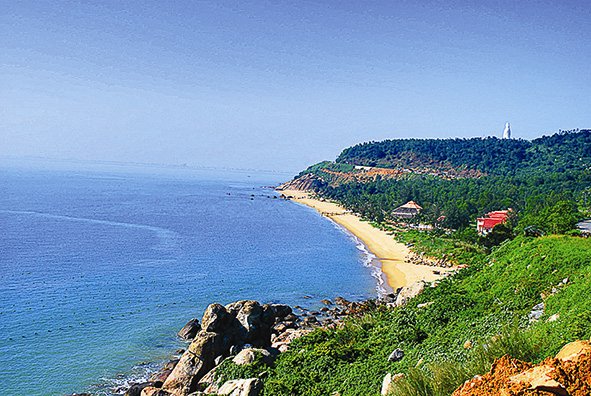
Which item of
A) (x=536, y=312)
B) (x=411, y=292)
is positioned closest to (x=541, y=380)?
(x=536, y=312)

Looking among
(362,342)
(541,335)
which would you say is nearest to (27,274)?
(362,342)

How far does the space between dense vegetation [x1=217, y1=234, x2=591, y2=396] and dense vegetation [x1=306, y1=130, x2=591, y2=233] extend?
21.2 metres

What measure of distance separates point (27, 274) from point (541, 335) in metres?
46.6

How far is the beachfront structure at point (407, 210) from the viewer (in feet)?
315

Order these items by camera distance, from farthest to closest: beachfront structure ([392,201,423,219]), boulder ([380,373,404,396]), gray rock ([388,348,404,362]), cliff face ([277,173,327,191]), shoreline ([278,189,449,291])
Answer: cliff face ([277,173,327,191])
beachfront structure ([392,201,423,219])
shoreline ([278,189,449,291])
gray rock ([388,348,404,362])
boulder ([380,373,404,396])

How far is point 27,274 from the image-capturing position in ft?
150

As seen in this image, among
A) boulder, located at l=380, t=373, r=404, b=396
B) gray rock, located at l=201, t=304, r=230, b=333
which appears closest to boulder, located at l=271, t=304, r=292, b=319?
gray rock, located at l=201, t=304, r=230, b=333

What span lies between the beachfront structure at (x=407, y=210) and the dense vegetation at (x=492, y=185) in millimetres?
1938

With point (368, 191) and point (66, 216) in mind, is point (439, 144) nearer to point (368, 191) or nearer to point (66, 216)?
point (368, 191)

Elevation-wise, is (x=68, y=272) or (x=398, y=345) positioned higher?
(x=398, y=345)

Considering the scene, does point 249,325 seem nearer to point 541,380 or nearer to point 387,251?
point 541,380

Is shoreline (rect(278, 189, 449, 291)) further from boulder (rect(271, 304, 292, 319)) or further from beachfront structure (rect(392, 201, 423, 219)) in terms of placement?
boulder (rect(271, 304, 292, 319))

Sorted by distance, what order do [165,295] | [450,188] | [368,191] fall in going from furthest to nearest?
1. [368,191]
2. [450,188]
3. [165,295]

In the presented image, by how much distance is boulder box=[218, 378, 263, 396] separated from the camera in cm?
1741
